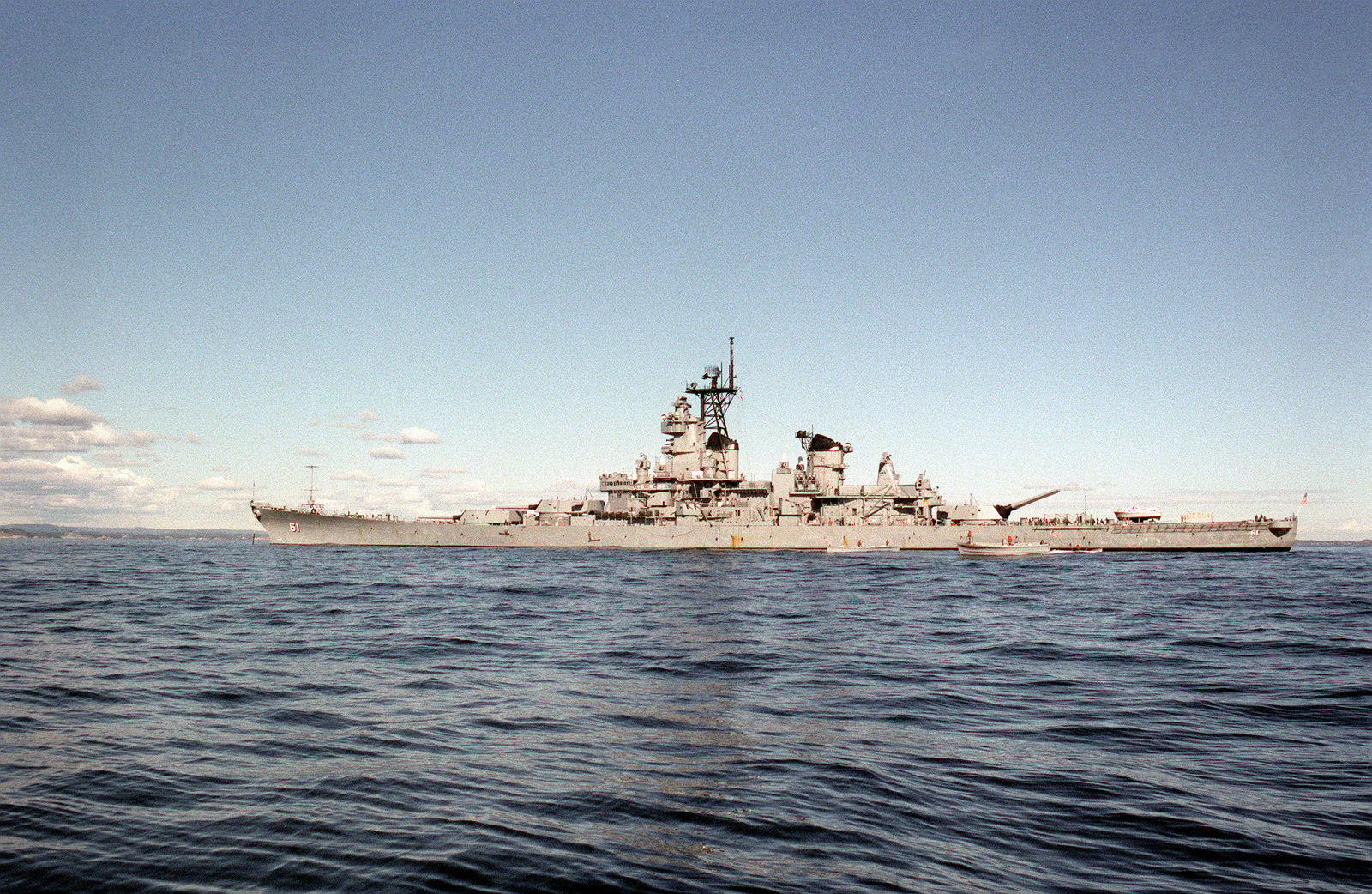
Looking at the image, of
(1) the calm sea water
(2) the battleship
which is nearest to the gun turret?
(2) the battleship

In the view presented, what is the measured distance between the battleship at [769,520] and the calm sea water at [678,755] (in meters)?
41.1

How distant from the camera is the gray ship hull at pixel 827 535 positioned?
63.3 metres

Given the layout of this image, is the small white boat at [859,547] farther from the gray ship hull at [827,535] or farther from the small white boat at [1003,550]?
the small white boat at [1003,550]

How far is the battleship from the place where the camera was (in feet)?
209

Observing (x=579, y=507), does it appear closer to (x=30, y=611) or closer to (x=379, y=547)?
(x=379, y=547)

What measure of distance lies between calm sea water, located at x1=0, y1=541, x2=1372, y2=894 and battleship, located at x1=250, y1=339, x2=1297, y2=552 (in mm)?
41108

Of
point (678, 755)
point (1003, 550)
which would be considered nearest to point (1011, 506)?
point (1003, 550)

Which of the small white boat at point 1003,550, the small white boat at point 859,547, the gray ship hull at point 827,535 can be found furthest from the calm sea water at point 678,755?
the gray ship hull at point 827,535

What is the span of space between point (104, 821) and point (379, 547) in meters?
69.4

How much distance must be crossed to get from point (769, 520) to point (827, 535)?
4.82m

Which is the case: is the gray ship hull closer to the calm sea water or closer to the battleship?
the battleship

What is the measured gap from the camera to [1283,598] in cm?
3100

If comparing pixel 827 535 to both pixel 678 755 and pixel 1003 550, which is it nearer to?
pixel 1003 550

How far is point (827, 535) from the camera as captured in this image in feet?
208
